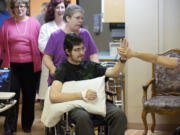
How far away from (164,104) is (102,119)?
1063 mm

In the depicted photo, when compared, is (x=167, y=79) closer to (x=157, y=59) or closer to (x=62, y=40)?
(x=62, y=40)

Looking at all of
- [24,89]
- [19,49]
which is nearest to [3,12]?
[19,49]

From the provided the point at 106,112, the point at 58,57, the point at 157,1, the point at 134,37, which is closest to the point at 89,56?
the point at 58,57

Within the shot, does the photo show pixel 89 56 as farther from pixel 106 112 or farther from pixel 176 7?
pixel 176 7

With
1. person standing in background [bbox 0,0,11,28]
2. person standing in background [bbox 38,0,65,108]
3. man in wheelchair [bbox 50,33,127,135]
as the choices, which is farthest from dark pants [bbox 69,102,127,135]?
person standing in background [bbox 0,0,11,28]

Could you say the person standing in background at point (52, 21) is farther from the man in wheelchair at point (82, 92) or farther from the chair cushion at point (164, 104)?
the chair cushion at point (164, 104)

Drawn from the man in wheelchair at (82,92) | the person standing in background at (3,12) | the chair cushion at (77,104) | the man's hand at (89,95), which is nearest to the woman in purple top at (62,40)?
the man in wheelchair at (82,92)

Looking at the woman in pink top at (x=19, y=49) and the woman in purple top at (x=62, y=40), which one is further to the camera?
the woman in pink top at (x=19, y=49)

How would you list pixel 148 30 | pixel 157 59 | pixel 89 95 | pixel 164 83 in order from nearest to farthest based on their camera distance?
pixel 157 59 < pixel 89 95 < pixel 164 83 < pixel 148 30

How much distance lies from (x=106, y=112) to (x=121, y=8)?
1712 mm

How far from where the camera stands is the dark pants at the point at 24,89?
385 centimetres

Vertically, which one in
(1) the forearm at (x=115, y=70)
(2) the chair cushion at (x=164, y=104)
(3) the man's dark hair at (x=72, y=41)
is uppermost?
(3) the man's dark hair at (x=72, y=41)

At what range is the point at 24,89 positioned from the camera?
402cm

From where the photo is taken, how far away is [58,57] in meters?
3.22
